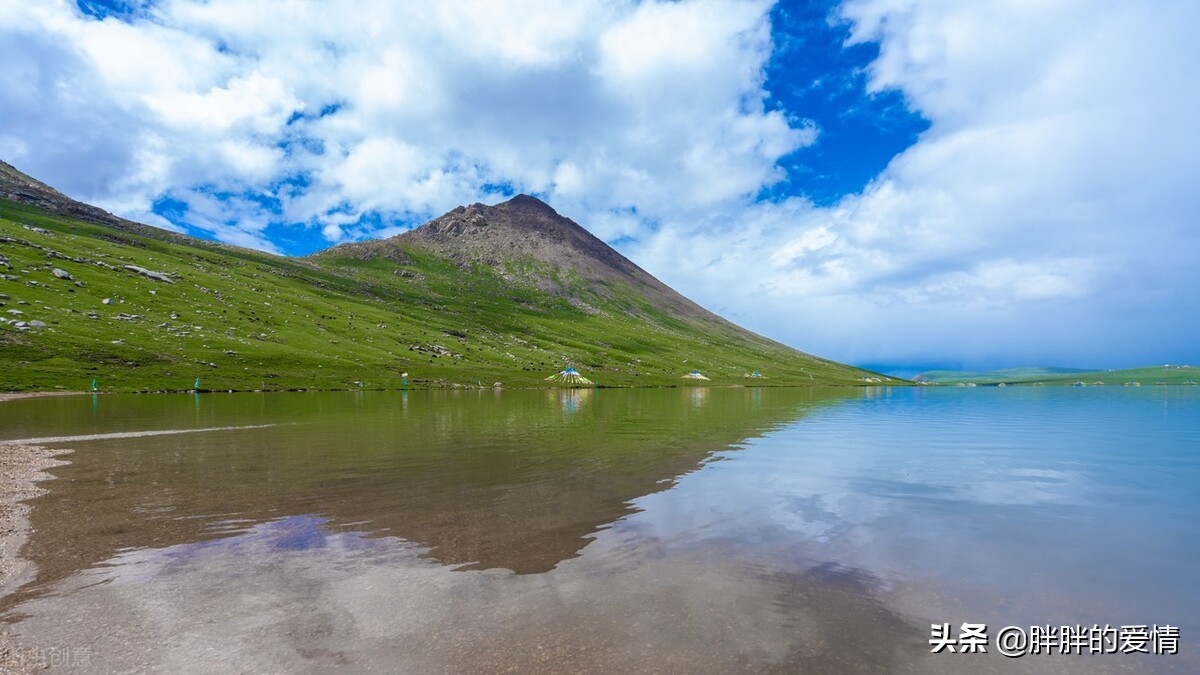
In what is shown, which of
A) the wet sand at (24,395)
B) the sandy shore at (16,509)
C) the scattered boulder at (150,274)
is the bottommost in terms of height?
the sandy shore at (16,509)

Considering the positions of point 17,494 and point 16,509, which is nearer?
point 16,509

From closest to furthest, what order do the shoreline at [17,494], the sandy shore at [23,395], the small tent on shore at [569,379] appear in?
the shoreline at [17,494], the sandy shore at [23,395], the small tent on shore at [569,379]

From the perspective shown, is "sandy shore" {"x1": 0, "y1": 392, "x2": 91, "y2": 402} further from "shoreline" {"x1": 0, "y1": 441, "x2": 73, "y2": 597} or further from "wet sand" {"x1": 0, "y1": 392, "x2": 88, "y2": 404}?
"shoreline" {"x1": 0, "y1": 441, "x2": 73, "y2": 597}

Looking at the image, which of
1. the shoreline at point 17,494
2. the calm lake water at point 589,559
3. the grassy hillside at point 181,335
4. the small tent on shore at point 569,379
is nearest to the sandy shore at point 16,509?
the shoreline at point 17,494

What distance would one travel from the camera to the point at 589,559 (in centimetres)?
1473

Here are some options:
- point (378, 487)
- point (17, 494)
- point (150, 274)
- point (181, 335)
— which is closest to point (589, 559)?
point (378, 487)

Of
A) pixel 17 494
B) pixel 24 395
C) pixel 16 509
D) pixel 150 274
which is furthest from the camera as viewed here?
pixel 150 274

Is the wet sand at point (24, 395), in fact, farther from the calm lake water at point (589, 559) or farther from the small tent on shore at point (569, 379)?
the small tent on shore at point (569, 379)

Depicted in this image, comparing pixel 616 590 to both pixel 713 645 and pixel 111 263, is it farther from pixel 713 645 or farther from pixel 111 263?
pixel 111 263

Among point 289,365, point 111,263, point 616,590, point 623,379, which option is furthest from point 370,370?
point 616,590

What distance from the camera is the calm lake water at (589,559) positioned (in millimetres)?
9883

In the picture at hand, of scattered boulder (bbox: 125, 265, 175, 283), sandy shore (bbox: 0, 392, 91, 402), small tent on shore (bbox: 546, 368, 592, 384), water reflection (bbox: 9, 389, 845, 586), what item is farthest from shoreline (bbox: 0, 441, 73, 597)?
scattered boulder (bbox: 125, 265, 175, 283)

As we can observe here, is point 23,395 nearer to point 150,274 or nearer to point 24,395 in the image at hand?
point 24,395

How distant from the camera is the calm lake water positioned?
9.88 meters
